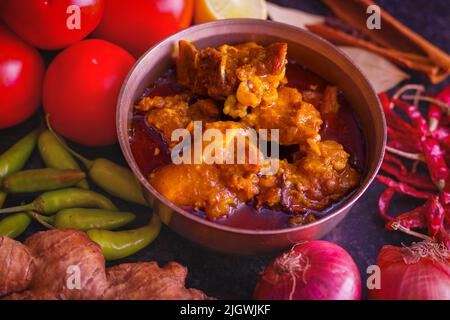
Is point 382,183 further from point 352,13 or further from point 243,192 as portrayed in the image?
point 352,13

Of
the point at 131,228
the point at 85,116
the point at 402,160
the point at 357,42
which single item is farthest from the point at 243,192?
the point at 357,42

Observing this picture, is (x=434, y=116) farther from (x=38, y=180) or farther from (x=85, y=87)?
(x=38, y=180)

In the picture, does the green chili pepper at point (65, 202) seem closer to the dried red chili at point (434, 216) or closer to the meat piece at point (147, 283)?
the meat piece at point (147, 283)

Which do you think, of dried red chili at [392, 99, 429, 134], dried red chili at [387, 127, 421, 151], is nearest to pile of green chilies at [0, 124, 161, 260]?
dried red chili at [387, 127, 421, 151]

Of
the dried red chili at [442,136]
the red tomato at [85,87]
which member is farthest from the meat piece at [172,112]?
the dried red chili at [442,136]

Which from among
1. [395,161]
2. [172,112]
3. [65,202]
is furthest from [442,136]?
[65,202]

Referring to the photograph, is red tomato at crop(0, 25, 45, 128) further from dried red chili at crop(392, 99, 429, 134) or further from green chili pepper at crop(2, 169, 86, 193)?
dried red chili at crop(392, 99, 429, 134)
